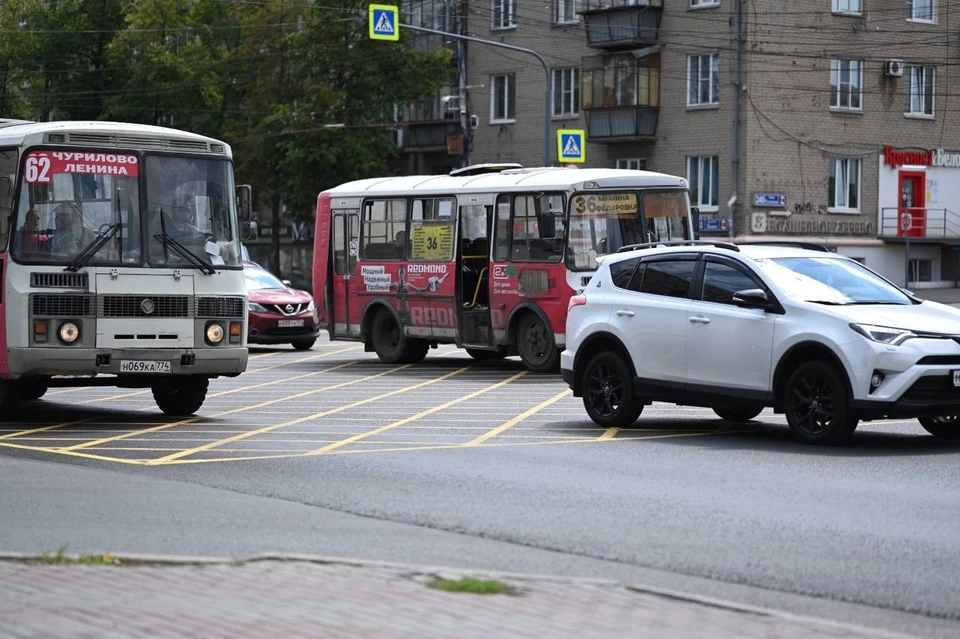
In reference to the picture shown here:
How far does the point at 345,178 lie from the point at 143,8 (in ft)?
39.5

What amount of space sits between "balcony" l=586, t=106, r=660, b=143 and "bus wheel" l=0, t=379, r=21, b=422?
3979 cm

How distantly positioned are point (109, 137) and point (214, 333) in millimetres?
2190

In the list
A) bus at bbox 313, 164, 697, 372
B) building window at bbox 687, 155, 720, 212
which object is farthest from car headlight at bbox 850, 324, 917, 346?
building window at bbox 687, 155, 720, 212

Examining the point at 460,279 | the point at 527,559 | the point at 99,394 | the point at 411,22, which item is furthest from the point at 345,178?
the point at 527,559

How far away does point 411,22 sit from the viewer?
66.6 metres

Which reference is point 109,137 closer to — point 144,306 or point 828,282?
point 144,306

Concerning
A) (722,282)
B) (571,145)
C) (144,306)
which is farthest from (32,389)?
(571,145)

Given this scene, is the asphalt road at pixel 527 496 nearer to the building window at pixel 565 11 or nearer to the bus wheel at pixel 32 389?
the bus wheel at pixel 32 389

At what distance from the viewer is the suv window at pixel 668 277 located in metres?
16.1

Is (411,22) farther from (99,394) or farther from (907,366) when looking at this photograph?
(907,366)

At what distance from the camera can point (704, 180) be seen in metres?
54.3

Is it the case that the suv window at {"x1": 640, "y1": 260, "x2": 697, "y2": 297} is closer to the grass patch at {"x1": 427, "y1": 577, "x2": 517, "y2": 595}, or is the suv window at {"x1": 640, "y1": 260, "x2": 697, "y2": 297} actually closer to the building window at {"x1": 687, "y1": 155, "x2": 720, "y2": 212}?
A: the grass patch at {"x1": 427, "y1": 577, "x2": 517, "y2": 595}

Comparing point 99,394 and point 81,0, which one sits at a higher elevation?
point 81,0

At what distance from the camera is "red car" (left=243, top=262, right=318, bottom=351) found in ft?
105
